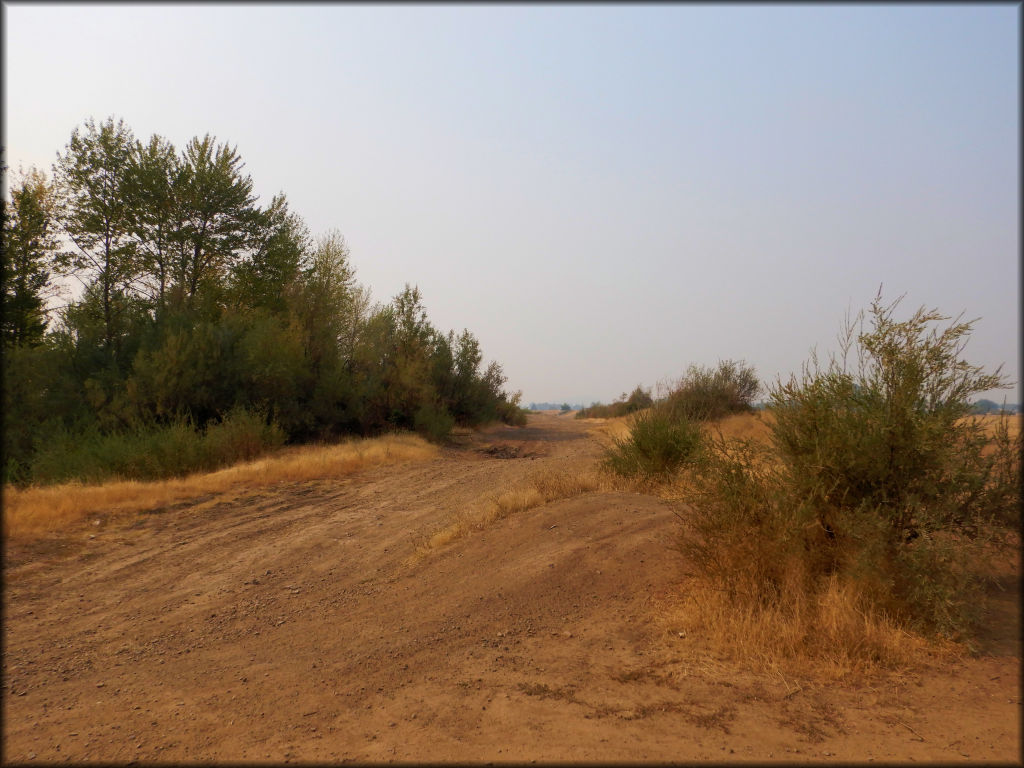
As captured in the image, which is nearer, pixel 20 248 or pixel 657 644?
pixel 657 644

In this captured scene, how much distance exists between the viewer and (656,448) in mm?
10125

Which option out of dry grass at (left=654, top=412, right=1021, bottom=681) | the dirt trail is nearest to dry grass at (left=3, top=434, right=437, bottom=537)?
the dirt trail

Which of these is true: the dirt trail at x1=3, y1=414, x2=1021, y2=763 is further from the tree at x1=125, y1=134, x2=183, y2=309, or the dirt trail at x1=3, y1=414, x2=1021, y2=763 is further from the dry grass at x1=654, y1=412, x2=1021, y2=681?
the tree at x1=125, y1=134, x2=183, y2=309

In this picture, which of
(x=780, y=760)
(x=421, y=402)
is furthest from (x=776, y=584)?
(x=421, y=402)

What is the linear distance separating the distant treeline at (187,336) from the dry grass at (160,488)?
1756mm

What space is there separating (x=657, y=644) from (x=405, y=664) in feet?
6.55

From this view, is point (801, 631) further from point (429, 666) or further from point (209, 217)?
point (209, 217)

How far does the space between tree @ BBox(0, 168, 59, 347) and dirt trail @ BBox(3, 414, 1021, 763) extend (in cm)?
1466

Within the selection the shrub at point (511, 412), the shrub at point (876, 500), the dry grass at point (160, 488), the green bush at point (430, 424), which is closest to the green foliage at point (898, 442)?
the shrub at point (876, 500)

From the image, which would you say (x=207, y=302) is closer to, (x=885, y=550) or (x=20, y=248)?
(x=20, y=248)

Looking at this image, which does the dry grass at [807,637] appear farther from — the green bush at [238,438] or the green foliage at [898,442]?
the green bush at [238,438]

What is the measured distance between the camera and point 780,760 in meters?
3.53

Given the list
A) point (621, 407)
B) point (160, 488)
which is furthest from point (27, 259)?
point (621, 407)

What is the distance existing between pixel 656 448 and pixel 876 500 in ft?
15.6
